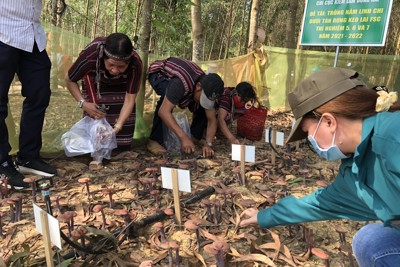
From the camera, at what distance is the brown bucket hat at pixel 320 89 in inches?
43.5

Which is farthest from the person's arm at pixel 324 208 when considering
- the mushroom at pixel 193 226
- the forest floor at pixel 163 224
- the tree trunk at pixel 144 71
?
the tree trunk at pixel 144 71

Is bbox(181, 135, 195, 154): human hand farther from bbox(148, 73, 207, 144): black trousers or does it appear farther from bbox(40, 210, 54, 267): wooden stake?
Answer: bbox(40, 210, 54, 267): wooden stake

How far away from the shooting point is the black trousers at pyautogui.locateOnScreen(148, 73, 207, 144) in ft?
10.5

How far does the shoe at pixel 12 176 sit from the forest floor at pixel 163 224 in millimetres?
50

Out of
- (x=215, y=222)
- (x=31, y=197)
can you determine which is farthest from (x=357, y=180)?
(x=31, y=197)

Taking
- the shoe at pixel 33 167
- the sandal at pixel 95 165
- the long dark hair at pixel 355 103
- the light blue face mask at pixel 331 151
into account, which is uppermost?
the long dark hair at pixel 355 103

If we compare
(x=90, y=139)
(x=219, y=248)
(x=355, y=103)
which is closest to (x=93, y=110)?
(x=90, y=139)

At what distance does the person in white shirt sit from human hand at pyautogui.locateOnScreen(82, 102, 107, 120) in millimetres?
374

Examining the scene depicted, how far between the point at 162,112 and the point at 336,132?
2047 millimetres

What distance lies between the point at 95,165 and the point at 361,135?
6.99 ft

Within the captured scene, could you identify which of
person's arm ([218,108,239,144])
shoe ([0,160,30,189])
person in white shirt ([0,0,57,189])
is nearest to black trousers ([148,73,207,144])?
Answer: person's arm ([218,108,239,144])

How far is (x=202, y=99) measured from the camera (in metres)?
3.10

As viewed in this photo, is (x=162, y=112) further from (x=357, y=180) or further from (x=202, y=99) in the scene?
(x=357, y=180)

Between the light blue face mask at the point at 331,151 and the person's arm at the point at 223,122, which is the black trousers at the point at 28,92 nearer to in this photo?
the person's arm at the point at 223,122
